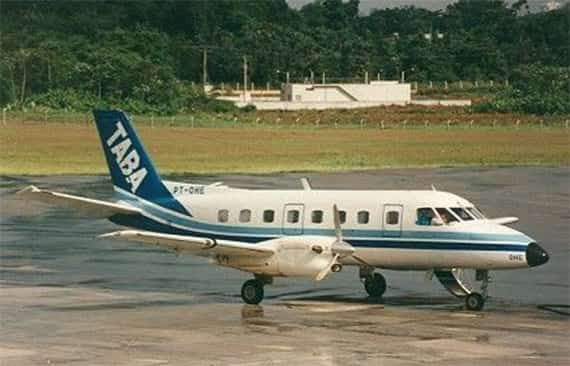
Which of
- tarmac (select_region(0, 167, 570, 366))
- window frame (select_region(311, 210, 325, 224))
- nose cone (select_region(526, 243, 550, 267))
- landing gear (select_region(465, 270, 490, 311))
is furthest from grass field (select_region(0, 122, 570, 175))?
nose cone (select_region(526, 243, 550, 267))

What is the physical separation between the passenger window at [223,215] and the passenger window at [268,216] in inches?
37.7

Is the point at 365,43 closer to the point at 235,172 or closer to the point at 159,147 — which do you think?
the point at 159,147

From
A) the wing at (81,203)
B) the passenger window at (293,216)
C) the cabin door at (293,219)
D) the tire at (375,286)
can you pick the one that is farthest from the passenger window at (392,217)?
the wing at (81,203)

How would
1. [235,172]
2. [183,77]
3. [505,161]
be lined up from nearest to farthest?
[235,172] → [505,161] → [183,77]

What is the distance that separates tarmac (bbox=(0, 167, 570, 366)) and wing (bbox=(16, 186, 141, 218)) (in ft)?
5.34

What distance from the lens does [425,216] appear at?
28938mm

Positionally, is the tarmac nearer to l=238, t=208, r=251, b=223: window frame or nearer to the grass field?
l=238, t=208, r=251, b=223: window frame

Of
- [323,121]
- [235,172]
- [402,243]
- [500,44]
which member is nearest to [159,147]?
[235,172]

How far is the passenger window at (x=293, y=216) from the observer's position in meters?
29.8

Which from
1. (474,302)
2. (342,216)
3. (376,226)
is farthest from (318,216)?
(474,302)

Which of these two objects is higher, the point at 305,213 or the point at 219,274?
the point at 305,213

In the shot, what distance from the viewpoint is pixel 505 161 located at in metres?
72.4

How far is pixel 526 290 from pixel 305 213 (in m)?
5.02

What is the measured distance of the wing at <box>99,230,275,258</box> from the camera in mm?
28672
